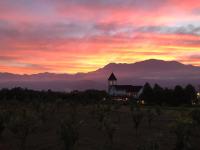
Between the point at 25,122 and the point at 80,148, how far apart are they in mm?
5292

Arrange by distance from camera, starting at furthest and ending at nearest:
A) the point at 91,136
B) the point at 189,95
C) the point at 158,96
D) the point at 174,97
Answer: the point at 158,96, the point at 189,95, the point at 174,97, the point at 91,136

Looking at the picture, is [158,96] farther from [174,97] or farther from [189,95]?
[189,95]

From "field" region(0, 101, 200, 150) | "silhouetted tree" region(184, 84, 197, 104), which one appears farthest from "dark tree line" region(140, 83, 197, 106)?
"field" region(0, 101, 200, 150)

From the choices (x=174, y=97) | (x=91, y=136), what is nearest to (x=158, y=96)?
(x=174, y=97)

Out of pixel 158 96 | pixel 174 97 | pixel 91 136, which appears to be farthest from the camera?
pixel 158 96

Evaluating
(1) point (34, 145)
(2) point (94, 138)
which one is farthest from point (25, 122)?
(2) point (94, 138)

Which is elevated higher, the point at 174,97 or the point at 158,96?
the point at 158,96

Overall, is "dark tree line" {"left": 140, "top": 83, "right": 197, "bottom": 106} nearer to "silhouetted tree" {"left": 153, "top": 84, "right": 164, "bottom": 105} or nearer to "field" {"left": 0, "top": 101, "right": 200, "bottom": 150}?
"silhouetted tree" {"left": 153, "top": 84, "right": 164, "bottom": 105}

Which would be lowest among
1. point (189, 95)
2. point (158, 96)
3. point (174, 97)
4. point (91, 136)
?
point (91, 136)

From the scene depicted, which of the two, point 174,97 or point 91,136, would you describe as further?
point 174,97

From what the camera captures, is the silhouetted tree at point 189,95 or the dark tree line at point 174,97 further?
the silhouetted tree at point 189,95

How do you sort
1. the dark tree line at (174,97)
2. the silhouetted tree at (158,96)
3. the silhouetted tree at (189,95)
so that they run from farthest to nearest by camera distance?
the silhouetted tree at (158,96)
the silhouetted tree at (189,95)
the dark tree line at (174,97)

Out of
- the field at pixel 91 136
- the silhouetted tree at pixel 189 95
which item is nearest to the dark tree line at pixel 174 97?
the silhouetted tree at pixel 189 95

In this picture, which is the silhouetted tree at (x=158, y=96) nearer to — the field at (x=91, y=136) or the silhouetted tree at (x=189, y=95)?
the silhouetted tree at (x=189, y=95)
